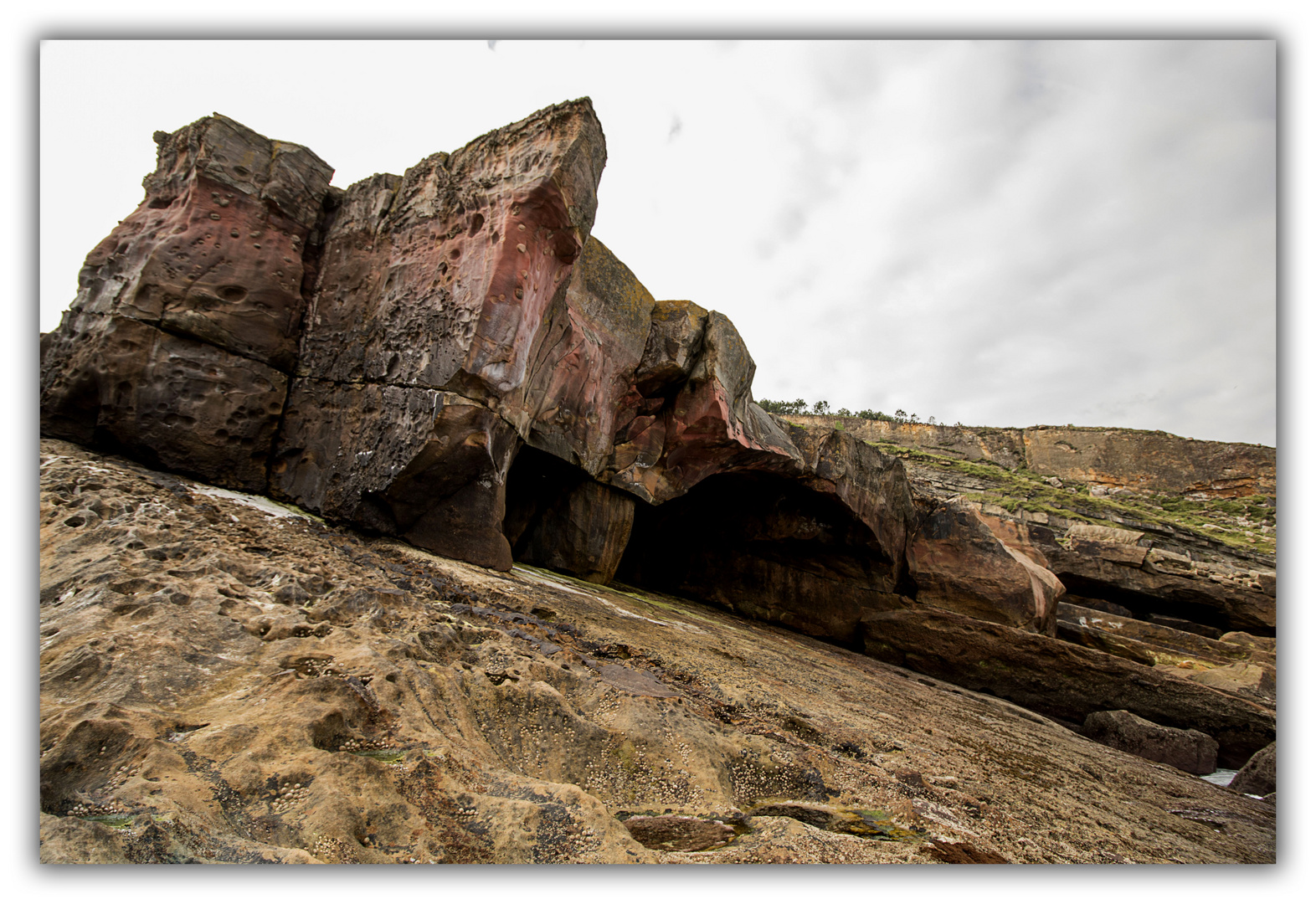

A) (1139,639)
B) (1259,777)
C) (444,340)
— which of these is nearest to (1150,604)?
(1139,639)

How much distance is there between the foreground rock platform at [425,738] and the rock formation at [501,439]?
42mm

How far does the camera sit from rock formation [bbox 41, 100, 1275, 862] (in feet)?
16.6

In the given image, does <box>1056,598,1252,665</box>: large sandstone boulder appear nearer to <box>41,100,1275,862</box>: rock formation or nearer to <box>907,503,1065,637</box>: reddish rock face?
<box>41,100,1275,862</box>: rock formation

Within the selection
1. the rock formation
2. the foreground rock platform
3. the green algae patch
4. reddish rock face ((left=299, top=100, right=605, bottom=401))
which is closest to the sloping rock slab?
the foreground rock platform

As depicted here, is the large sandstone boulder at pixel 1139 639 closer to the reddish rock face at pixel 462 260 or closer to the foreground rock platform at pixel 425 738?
the foreground rock platform at pixel 425 738

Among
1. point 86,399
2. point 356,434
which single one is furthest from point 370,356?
point 86,399

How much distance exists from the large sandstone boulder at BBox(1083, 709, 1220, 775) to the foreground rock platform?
2.63 meters

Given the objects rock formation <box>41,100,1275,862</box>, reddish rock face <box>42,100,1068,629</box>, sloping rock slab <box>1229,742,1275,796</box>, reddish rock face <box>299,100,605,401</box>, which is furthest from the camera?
sloping rock slab <box>1229,742,1275,796</box>

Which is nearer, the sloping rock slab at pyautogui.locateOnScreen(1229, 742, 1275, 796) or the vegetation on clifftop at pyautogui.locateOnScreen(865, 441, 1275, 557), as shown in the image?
the sloping rock slab at pyautogui.locateOnScreen(1229, 742, 1275, 796)

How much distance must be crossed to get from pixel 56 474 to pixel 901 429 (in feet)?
94.4

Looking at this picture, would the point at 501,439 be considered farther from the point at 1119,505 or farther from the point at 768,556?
the point at 1119,505

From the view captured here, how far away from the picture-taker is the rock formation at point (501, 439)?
5.06m

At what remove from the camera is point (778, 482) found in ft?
33.8

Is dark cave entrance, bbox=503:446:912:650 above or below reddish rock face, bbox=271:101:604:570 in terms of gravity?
below
